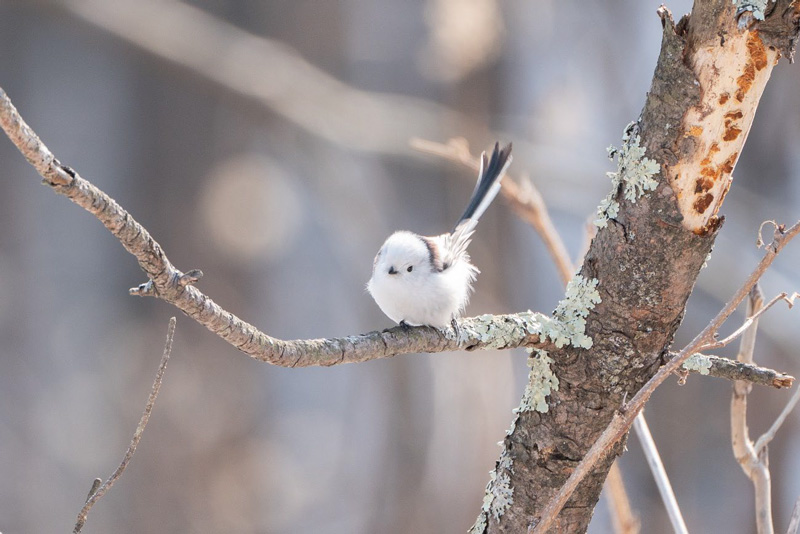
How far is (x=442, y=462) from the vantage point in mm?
2688

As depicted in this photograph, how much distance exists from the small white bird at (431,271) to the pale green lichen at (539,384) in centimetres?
15

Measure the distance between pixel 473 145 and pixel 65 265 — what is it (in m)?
1.61

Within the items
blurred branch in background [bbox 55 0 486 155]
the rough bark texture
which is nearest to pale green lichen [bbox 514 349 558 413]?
the rough bark texture

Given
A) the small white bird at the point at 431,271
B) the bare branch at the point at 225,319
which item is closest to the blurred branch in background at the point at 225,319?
the bare branch at the point at 225,319

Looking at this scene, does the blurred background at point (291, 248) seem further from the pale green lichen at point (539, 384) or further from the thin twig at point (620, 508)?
the pale green lichen at point (539, 384)

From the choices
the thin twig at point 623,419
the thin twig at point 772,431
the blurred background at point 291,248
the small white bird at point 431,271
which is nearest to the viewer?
the thin twig at point 623,419

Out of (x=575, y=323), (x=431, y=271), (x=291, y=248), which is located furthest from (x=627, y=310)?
(x=291, y=248)

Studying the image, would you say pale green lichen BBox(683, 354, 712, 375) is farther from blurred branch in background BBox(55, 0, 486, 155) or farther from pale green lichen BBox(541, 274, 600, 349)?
blurred branch in background BBox(55, 0, 486, 155)

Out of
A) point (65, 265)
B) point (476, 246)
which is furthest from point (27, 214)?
point (476, 246)

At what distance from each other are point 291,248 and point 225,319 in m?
2.73

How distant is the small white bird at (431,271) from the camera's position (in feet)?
3.03

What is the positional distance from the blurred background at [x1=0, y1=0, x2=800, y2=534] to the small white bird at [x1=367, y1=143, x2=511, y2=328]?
5.19 feet

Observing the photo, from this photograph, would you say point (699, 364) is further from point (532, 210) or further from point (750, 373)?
point (532, 210)

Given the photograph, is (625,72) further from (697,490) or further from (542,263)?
(697,490)
